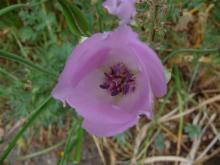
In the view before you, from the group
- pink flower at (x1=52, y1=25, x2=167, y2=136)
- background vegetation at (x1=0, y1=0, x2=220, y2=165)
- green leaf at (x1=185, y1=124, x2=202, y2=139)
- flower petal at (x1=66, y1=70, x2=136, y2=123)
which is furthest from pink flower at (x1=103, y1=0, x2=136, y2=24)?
green leaf at (x1=185, y1=124, x2=202, y2=139)

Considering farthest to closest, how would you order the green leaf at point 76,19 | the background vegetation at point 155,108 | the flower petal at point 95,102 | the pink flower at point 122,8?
the background vegetation at point 155,108 → the green leaf at point 76,19 → the flower petal at point 95,102 → the pink flower at point 122,8

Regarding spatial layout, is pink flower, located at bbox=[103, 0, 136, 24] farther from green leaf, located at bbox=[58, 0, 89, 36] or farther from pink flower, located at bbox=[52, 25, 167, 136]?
green leaf, located at bbox=[58, 0, 89, 36]

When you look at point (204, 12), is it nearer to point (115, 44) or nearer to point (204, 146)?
point (204, 146)

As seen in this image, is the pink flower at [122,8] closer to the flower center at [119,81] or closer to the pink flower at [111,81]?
the pink flower at [111,81]

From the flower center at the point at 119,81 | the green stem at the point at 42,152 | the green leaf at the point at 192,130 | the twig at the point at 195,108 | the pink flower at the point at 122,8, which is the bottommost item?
the green stem at the point at 42,152

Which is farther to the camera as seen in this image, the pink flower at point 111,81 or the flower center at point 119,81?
the flower center at point 119,81

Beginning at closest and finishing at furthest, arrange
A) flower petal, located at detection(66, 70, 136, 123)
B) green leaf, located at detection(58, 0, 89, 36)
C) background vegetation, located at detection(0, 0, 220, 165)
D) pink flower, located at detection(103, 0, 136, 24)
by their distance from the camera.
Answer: pink flower, located at detection(103, 0, 136, 24)
flower petal, located at detection(66, 70, 136, 123)
green leaf, located at detection(58, 0, 89, 36)
background vegetation, located at detection(0, 0, 220, 165)

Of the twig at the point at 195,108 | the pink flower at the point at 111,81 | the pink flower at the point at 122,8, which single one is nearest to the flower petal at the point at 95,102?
the pink flower at the point at 111,81

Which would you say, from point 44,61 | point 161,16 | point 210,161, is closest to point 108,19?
point 44,61
